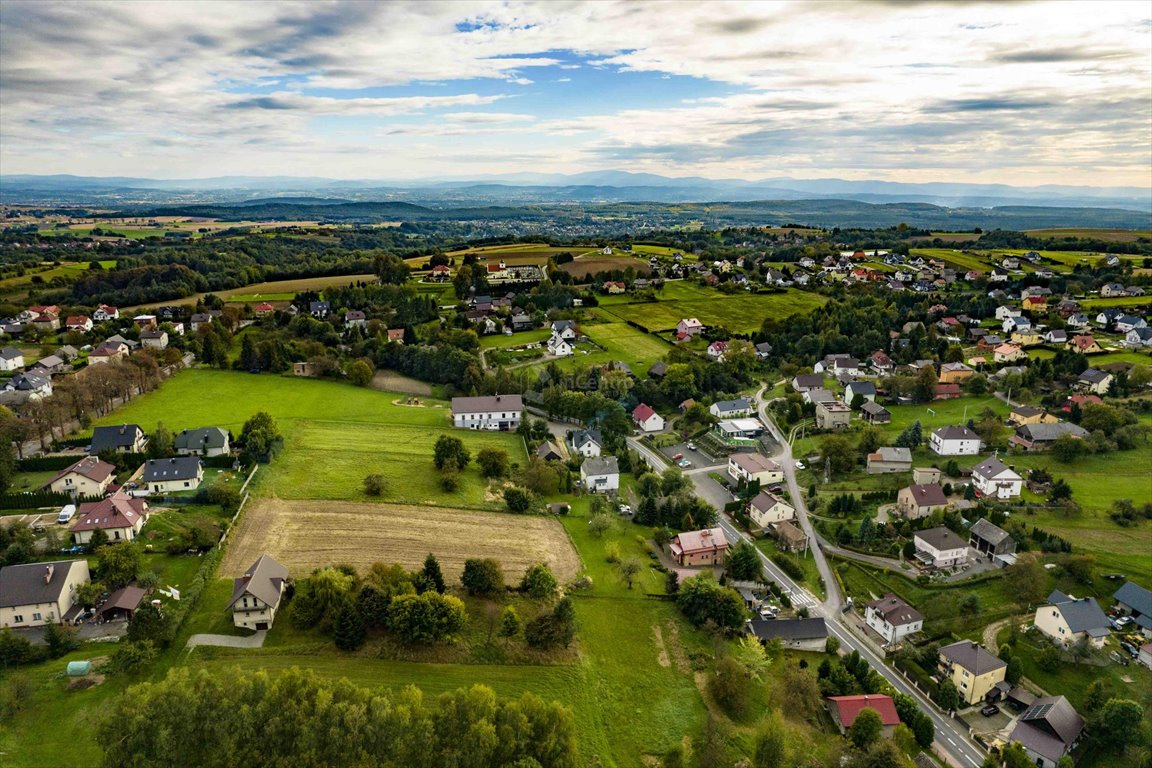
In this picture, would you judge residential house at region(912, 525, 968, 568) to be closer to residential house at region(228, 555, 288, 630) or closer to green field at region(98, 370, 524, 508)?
green field at region(98, 370, 524, 508)

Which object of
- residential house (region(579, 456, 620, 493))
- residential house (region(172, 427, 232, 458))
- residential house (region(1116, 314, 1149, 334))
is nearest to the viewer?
residential house (region(172, 427, 232, 458))

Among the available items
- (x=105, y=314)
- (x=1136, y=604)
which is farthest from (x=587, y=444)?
(x=105, y=314)

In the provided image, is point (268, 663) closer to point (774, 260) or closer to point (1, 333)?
point (1, 333)

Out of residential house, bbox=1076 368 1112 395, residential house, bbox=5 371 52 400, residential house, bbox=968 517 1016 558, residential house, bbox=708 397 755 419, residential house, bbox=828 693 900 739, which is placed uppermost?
residential house, bbox=1076 368 1112 395

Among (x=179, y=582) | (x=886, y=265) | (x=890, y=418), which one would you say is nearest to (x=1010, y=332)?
(x=890, y=418)

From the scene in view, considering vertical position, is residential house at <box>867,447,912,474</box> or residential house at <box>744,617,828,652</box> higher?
residential house at <box>867,447,912,474</box>

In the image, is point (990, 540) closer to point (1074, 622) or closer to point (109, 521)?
point (1074, 622)

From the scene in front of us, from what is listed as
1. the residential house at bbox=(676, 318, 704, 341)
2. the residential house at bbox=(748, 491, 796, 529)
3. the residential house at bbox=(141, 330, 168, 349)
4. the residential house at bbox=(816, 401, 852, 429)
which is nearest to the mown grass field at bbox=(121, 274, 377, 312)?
the residential house at bbox=(141, 330, 168, 349)
